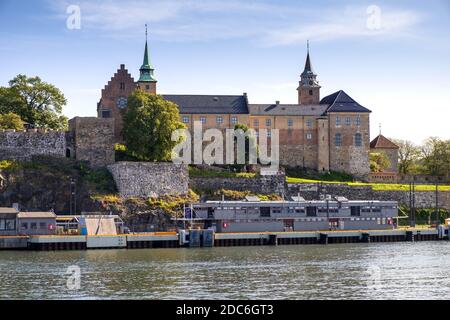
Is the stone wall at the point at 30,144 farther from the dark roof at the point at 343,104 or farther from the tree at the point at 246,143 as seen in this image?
the dark roof at the point at 343,104

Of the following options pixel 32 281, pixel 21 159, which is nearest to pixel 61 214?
pixel 21 159

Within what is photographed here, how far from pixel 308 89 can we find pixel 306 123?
8711 mm

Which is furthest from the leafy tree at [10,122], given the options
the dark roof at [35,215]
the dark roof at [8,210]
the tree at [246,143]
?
the tree at [246,143]

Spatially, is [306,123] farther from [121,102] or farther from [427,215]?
[121,102]

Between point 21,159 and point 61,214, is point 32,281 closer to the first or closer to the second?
point 61,214

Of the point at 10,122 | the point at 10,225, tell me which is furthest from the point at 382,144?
the point at 10,225

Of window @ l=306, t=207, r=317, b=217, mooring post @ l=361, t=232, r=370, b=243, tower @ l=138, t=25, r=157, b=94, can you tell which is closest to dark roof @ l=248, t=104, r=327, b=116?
tower @ l=138, t=25, r=157, b=94

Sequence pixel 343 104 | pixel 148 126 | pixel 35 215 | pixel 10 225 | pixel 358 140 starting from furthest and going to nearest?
pixel 343 104 → pixel 358 140 → pixel 148 126 → pixel 35 215 → pixel 10 225

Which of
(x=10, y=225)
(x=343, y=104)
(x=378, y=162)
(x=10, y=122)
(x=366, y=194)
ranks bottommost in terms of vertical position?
(x=10, y=225)

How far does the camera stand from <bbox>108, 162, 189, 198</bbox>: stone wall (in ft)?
325

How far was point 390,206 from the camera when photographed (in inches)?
3971

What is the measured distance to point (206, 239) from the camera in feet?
290

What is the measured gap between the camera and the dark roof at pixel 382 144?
431ft

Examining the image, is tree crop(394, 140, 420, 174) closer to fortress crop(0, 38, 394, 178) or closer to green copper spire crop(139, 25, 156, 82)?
fortress crop(0, 38, 394, 178)
